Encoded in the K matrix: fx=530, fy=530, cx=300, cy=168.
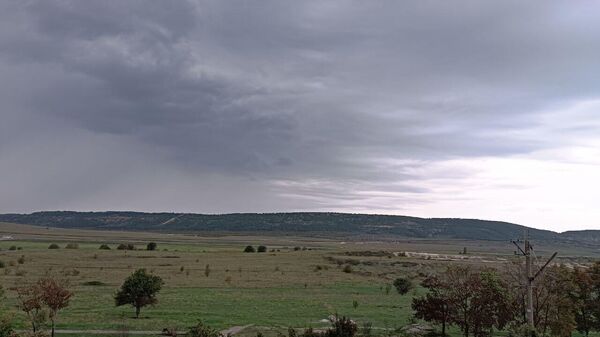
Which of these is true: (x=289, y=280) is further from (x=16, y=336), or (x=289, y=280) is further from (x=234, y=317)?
(x=16, y=336)

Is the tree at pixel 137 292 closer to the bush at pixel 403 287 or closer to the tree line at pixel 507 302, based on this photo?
the tree line at pixel 507 302

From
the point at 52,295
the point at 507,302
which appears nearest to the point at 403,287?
the point at 507,302

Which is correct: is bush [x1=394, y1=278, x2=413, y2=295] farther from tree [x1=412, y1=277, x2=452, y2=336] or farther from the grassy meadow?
tree [x1=412, y1=277, x2=452, y2=336]

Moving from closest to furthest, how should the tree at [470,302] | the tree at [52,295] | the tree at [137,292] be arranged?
the tree at [52,295], the tree at [470,302], the tree at [137,292]

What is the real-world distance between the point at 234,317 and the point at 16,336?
56.1 feet

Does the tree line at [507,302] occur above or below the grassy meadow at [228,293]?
above

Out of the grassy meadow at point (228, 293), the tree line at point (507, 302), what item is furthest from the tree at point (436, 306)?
the grassy meadow at point (228, 293)

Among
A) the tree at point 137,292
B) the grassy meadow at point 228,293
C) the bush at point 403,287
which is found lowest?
the grassy meadow at point 228,293

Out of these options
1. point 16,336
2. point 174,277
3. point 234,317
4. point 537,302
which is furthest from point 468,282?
point 174,277

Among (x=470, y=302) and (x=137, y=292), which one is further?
(x=137, y=292)

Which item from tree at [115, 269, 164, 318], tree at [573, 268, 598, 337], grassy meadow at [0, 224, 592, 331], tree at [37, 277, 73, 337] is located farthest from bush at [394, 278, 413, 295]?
tree at [37, 277, 73, 337]

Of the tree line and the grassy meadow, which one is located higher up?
the tree line

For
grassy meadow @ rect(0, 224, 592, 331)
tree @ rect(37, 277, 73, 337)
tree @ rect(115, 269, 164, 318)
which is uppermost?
tree @ rect(37, 277, 73, 337)

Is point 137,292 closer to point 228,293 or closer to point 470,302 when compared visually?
point 228,293
